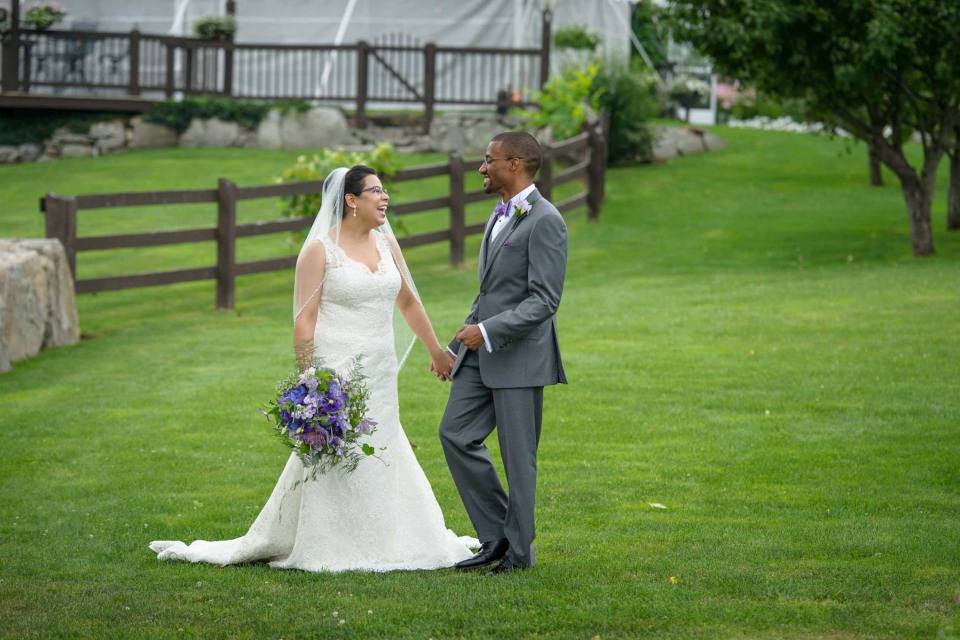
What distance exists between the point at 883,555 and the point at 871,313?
7.99 meters

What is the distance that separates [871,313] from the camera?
1370 cm

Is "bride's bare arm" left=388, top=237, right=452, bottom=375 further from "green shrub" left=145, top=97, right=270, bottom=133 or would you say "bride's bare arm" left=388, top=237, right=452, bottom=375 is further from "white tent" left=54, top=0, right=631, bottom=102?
"green shrub" left=145, top=97, right=270, bottom=133

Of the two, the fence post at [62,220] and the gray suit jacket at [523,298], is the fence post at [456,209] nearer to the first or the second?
the fence post at [62,220]

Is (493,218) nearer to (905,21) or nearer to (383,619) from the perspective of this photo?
(383,619)

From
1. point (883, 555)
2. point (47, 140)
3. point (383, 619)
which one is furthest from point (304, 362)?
point (47, 140)

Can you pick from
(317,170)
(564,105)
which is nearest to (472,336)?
(317,170)

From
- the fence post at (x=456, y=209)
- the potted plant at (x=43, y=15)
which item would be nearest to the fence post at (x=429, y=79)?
the potted plant at (x=43, y=15)

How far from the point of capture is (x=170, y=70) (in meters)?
27.3

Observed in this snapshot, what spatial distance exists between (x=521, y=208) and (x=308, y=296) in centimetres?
117

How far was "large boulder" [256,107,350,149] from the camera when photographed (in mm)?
27125

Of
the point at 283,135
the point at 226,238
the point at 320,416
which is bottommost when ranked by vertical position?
the point at 226,238

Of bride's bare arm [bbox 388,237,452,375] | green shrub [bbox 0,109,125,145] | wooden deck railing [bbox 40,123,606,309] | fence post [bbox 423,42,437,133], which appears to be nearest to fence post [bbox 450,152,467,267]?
wooden deck railing [bbox 40,123,606,309]

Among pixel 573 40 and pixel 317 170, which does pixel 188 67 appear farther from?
pixel 317 170

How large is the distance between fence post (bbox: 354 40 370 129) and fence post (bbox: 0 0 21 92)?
23.3ft
